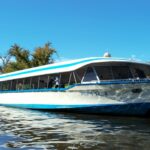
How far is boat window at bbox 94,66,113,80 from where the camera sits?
20359 mm

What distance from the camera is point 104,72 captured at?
20.6m

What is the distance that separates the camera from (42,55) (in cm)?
5856

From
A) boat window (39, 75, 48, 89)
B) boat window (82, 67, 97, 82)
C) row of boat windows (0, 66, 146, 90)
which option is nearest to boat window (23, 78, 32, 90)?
boat window (39, 75, 48, 89)

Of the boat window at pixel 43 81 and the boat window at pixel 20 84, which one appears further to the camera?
the boat window at pixel 20 84

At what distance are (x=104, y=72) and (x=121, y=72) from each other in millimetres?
998

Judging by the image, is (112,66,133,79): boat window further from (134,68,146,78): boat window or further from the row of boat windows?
(134,68,146,78): boat window

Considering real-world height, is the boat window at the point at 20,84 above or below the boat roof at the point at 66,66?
→ below

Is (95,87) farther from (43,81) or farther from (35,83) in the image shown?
(35,83)

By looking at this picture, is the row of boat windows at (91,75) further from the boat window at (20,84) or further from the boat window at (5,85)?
the boat window at (5,85)

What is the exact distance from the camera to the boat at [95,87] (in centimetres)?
1864

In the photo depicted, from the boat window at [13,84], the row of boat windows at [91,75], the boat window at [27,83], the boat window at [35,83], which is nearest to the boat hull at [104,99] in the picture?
the row of boat windows at [91,75]

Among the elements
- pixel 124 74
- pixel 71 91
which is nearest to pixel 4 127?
pixel 71 91

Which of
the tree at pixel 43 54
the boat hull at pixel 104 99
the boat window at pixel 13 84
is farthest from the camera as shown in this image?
the tree at pixel 43 54

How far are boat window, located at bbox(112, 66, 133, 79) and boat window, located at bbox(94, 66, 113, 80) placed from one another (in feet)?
0.79
